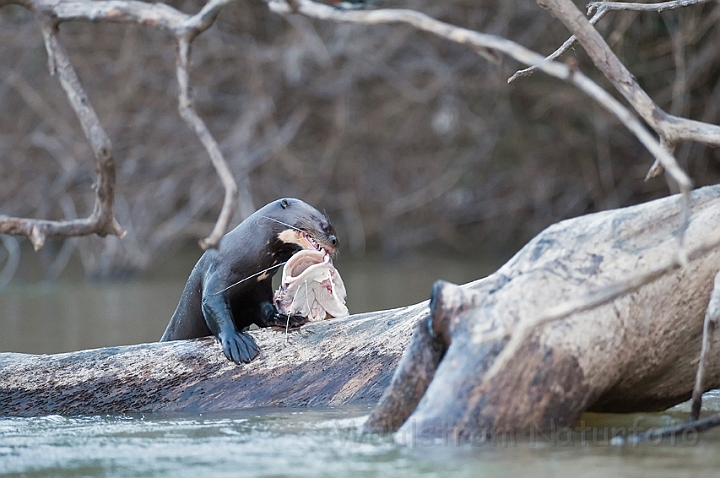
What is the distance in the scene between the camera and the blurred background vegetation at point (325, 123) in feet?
23.3

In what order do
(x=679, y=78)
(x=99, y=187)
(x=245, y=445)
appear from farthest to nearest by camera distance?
1. (x=679, y=78)
2. (x=99, y=187)
3. (x=245, y=445)

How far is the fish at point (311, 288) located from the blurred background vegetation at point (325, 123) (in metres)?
4.00

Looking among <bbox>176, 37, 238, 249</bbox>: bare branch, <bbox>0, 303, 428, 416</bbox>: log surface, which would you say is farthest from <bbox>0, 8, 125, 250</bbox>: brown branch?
<bbox>0, 303, 428, 416</bbox>: log surface

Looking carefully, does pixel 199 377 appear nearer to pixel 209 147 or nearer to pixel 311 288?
pixel 311 288

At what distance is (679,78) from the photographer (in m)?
5.91

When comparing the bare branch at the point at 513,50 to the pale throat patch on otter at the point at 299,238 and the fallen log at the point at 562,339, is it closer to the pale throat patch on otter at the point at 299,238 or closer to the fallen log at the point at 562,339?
the fallen log at the point at 562,339

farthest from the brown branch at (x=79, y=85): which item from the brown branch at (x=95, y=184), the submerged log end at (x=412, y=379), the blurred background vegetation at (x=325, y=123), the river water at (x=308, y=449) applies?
the blurred background vegetation at (x=325, y=123)

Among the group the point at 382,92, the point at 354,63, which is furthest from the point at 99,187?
the point at 382,92

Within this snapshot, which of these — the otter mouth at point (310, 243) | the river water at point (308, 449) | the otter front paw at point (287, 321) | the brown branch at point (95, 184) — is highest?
the brown branch at point (95, 184)

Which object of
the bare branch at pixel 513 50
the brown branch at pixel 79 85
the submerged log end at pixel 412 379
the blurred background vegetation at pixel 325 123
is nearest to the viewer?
the bare branch at pixel 513 50

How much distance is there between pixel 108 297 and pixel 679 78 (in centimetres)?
392

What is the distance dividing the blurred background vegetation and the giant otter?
3846 mm

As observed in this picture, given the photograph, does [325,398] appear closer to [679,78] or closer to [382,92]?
[679,78]

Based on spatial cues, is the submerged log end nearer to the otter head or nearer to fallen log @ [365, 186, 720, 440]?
fallen log @ [365, 186, 720, 440]
